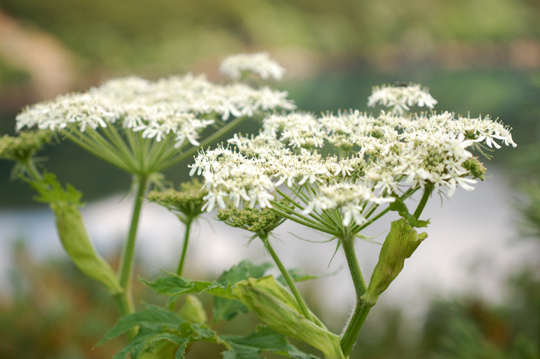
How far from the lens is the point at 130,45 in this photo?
746 centimetres

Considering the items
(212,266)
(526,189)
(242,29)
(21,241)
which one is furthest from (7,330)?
(242,29)

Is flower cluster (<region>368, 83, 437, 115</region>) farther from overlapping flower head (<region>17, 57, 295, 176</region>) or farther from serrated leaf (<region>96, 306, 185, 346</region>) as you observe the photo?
serrated leaf (<region>96, 306, 185, 346</region>)

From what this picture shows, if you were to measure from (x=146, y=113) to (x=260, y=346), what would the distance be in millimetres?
518

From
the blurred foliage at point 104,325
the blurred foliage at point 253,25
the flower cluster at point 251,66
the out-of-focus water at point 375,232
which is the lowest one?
the blurred foliage at point 104,325

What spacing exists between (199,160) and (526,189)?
0.84 metres

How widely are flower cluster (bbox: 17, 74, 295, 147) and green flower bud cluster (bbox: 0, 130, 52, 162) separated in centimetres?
3

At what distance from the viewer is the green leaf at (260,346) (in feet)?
→ 2.20

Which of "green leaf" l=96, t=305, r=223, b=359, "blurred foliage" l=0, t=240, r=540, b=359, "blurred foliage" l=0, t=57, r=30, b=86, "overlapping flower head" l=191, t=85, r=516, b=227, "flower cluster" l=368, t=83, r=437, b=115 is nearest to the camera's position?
"overlapping flower head" l=191, t=85, r=516, b=227

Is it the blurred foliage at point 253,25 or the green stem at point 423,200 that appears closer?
the green stem at point 423,200

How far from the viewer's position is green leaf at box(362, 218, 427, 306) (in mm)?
615

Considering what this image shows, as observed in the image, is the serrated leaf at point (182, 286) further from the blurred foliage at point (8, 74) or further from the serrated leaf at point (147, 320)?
the blurred foliage at point (8, 74)

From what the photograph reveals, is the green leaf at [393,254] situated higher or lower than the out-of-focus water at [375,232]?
→ lower

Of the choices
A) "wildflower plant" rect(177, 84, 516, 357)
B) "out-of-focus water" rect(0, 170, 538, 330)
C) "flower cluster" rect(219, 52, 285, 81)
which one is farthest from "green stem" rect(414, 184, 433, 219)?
"out-of-focus water" rect(0, 170, 538, 330)

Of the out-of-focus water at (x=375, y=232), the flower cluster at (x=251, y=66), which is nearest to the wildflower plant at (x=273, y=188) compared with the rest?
the flower cluster at (x=251, y=66)
